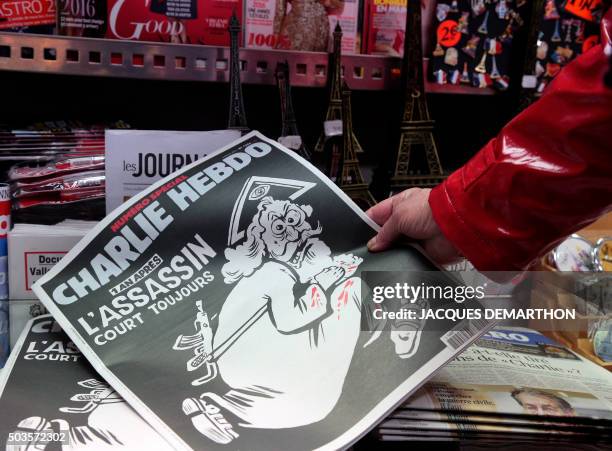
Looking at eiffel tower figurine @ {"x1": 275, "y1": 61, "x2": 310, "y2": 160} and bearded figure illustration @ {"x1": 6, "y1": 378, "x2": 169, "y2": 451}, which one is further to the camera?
eiffel tower figurine @ {"x1": 275, "y1": 61, "x2": 310, "y2": 160}

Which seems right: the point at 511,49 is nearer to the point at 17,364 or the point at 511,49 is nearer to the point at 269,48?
the point at 269,48

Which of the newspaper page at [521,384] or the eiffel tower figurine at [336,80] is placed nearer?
the newspaper page at [521,384]

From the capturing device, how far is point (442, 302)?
65 centimetres

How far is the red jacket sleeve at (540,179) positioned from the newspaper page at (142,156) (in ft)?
1.27

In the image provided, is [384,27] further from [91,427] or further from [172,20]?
[91,427]

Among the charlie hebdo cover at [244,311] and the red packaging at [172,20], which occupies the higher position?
the red packaging at [172,20]

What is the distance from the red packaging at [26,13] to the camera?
0.81m

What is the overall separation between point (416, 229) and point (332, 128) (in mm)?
417

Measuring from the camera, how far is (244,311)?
673mm

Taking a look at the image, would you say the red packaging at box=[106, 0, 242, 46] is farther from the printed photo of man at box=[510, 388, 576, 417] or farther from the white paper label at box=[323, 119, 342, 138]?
the printed photo of man at box=[510, 388, 576, 417]

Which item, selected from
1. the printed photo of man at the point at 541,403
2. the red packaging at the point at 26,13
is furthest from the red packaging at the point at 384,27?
the printed photo of man at the point at 541,403

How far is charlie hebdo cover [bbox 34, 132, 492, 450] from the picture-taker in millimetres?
583

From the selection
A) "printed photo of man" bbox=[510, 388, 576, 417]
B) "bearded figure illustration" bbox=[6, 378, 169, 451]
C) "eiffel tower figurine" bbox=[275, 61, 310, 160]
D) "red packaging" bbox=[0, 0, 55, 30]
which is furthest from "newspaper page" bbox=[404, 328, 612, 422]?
"red packaging" bbox=[0, 0, 55, 30]

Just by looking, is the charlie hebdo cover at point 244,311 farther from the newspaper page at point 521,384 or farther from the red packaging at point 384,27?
the red packaging at point 384,27
